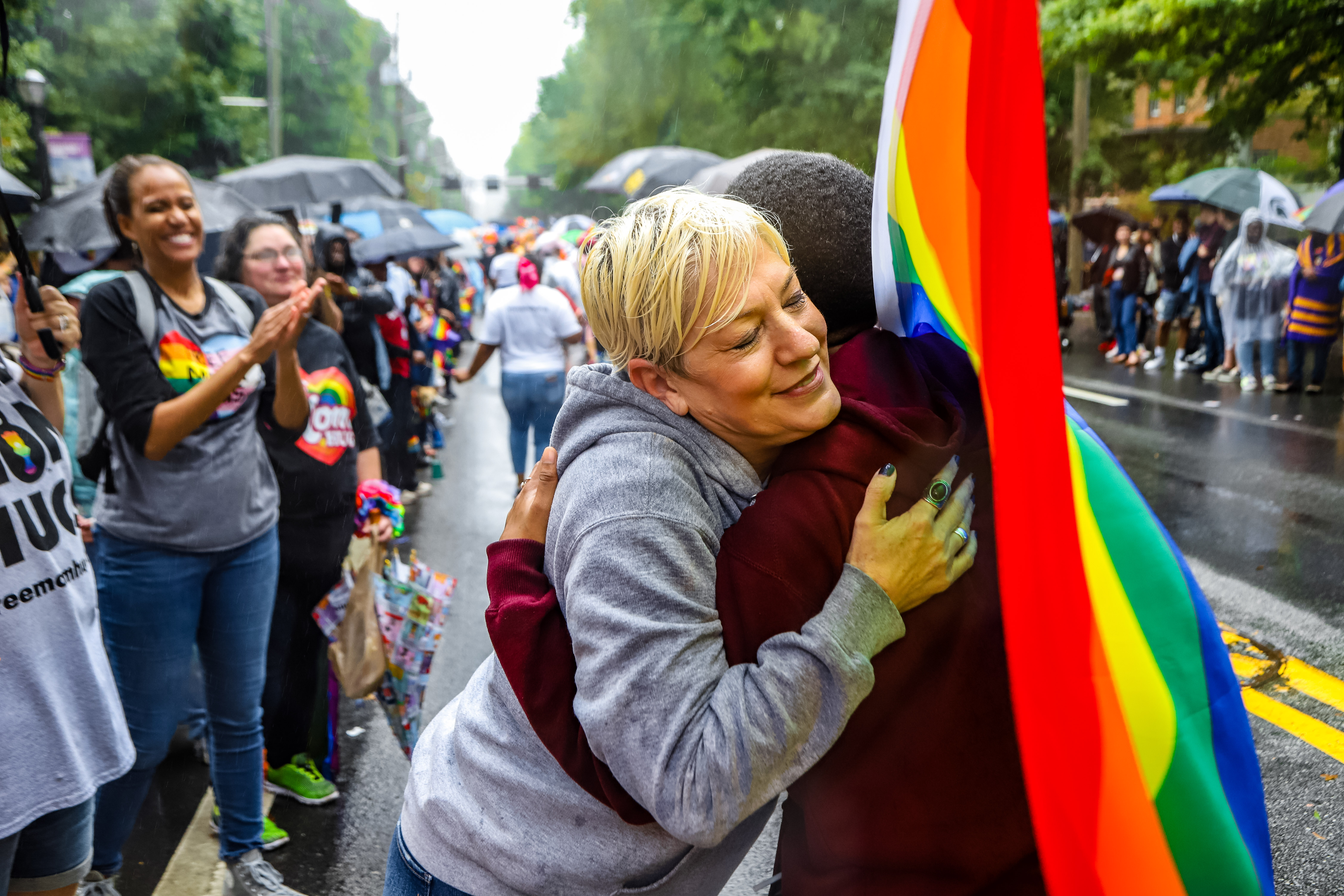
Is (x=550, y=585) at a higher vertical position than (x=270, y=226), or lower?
lower

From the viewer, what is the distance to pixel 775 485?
129 centimetres

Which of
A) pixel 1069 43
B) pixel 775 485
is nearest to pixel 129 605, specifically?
pixel 775 485

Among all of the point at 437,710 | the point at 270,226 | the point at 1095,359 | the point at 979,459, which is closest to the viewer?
the point at 979,459

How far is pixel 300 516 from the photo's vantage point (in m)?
3.66

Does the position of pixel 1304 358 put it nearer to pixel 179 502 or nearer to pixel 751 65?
pixel 179 502

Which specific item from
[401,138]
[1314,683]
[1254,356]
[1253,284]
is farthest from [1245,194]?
[401,138]

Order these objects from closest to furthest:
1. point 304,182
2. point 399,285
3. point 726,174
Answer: point 726,174 < point 399,285 < point 304,182

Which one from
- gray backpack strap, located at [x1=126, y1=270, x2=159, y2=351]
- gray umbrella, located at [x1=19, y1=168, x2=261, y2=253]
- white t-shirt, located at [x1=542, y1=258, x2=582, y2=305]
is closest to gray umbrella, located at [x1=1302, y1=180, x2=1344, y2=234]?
white t-shirt, located at [x1=542, y1=258, x2=582, y2=305]

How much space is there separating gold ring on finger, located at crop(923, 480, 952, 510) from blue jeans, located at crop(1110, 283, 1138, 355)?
587 inches

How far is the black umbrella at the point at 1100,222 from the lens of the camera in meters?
21.1

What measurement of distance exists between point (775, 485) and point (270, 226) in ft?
→ 9.81

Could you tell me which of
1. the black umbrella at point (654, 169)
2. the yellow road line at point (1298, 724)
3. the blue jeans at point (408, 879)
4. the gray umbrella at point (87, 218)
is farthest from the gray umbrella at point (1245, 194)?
the blue jeans at point (408, 879)

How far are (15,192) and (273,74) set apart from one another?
2150 centimetres

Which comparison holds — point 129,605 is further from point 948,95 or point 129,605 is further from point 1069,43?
point 1069,43
